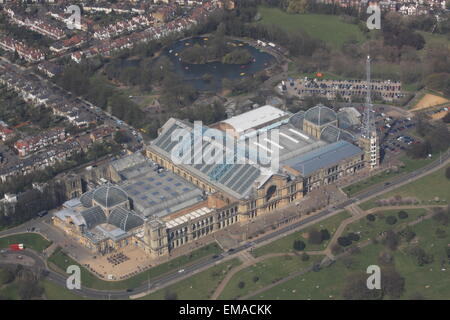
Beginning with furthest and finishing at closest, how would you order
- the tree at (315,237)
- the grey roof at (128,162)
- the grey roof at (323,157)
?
1. the grey roof at (128,162)
2. the grey roof at (323,157)
3. the tree at (315,237)

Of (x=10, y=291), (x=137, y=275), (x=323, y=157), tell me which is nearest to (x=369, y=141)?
(x=323, y=157)

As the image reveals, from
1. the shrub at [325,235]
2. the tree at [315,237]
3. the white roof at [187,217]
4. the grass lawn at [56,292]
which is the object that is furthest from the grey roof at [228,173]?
the grass lawn at [56,292]

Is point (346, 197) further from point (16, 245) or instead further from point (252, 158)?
point (16, 245)

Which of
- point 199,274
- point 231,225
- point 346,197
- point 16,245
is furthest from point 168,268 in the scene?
point 346,197

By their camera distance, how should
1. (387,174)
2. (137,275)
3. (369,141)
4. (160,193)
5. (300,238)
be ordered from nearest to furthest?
(137,275) < (300,238) < (160,193) < (369,141) < (387,174)

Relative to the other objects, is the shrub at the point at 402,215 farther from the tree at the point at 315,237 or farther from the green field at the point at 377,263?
the tree at the point at 315,237

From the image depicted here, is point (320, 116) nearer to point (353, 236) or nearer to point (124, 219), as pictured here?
point (353, 236)
